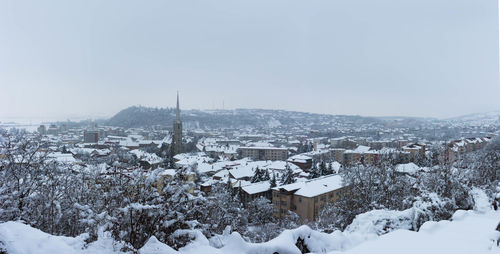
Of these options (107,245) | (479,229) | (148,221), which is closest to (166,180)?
(148,221)

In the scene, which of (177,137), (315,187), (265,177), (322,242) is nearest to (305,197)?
(315,187)

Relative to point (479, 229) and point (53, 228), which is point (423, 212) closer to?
point (479, 229)

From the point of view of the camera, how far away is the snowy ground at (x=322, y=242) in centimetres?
211

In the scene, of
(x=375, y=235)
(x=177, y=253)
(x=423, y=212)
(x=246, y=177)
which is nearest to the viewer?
(x=177, y=253)

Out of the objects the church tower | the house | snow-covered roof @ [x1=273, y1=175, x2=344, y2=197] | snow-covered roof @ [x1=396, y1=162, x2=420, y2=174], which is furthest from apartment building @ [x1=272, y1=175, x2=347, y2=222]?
the church tower

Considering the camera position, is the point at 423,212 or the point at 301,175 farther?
the point at 301,175

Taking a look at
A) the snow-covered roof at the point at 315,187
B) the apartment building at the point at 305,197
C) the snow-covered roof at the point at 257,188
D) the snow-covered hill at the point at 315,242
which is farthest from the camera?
the snow-covered roof at the point at 257,188

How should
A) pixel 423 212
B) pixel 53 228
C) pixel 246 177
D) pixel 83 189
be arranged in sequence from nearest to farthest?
pixel 53 228
pixel 423 212
pixel 83 189
pixel 246 177

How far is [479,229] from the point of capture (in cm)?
385

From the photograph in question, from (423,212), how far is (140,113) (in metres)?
119

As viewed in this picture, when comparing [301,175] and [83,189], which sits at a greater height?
[83,189]

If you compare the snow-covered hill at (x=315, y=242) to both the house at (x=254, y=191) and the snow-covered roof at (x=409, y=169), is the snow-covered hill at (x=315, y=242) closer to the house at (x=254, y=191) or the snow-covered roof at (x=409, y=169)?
the snow-covered roof at (x=409, y=169)

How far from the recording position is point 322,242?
312 cm

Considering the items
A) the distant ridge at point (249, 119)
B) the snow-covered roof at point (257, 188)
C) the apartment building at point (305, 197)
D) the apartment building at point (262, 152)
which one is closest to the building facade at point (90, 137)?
the apartment building at point (262, 152)
